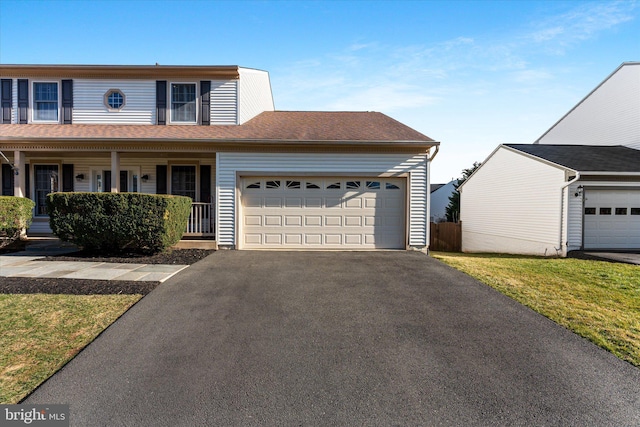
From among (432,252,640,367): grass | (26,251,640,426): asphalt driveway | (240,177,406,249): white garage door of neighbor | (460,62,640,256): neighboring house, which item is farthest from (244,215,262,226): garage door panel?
(460,62,640,256): neighboring house

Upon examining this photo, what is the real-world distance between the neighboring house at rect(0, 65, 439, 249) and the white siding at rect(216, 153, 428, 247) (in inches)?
1.2

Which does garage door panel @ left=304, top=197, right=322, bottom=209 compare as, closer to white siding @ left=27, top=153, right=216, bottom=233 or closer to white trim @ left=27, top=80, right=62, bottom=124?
white siding @ left=27, top=153, right=216, bottom=233

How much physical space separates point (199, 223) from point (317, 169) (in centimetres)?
435

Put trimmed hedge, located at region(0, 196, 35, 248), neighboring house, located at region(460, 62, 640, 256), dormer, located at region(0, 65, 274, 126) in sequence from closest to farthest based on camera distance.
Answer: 1. trimmed hedge, located at region(0, 196, 35, 248)
2. dormer, located at region(0, 65, 274, 126)
3. neighboring house, located at region(460, 62, 640, 256)

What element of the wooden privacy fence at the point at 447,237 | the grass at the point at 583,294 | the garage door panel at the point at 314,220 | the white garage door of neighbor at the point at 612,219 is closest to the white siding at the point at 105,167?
the garage door panel at the point at 314,220

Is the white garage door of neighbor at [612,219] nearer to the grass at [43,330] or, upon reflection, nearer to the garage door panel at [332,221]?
the garage door panel at [332,221]

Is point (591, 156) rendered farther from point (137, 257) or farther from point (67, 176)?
point (67, 176)

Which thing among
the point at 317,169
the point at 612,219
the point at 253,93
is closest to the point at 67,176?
the point at 253,93

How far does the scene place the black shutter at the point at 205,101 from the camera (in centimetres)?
1094

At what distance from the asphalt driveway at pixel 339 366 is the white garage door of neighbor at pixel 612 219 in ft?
30.7

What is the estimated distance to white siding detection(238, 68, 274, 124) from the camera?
1134 cm

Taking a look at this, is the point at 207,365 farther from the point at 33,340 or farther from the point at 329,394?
the point at 33,340

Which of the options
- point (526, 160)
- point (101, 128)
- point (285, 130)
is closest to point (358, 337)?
point (285, 130)

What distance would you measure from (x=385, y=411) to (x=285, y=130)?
9238mm
